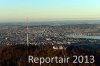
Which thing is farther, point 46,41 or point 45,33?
point 45,33

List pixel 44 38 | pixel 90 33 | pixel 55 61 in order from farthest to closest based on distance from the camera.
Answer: pixel 90 33 → pixel 44 38 → pixel 55 61

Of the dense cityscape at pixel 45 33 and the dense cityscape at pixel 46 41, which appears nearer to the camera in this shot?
the dense cityscape at pixel 46 41

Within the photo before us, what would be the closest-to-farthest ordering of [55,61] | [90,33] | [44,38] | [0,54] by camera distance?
[55,61] < [0,54] < [44,38] < [90,33]

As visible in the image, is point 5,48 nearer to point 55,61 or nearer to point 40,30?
point 55,61

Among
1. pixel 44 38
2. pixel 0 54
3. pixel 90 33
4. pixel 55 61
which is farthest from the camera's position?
pixel 90 33

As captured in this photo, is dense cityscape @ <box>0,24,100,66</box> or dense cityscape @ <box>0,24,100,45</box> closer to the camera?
dense cityscape @ <box>0,24,100,66</box>

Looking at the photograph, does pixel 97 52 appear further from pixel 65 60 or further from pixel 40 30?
pixel 40 30

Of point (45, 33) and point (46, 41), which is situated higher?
point (45, 33)

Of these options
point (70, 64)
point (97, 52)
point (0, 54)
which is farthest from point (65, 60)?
point (0, 54)

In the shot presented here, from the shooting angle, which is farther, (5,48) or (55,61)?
(5,48)

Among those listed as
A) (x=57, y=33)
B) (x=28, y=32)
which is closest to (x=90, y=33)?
(x=57, y=33)
